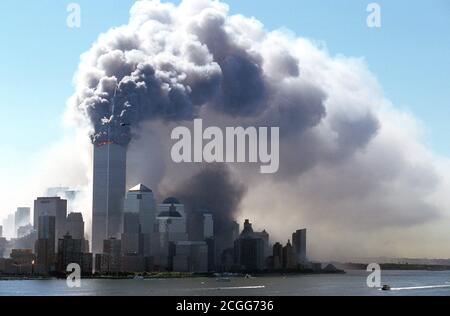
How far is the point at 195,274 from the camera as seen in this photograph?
159 metres
